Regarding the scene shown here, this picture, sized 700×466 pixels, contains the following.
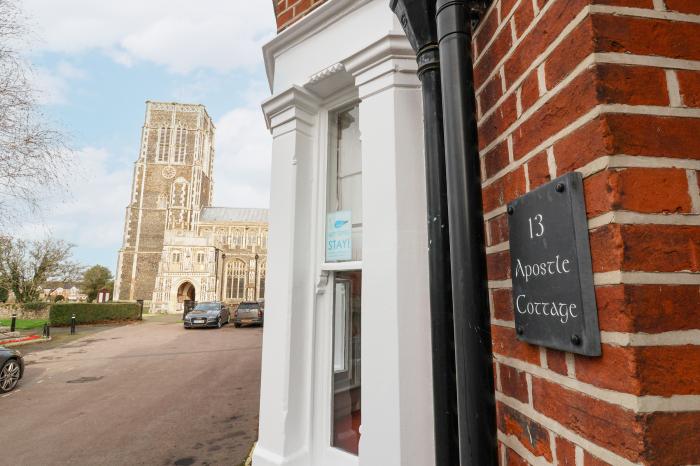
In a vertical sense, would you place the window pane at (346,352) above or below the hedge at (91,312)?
above

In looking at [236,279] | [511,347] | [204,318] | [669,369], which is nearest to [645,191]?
[669,369]

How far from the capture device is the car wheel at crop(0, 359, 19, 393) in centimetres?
765

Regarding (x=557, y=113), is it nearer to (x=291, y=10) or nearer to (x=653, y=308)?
(x=653, y=308)

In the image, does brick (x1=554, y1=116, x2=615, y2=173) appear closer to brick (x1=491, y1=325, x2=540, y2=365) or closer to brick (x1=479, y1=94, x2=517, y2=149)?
brick (x1=479, y1=94, x2=517, y2=149)

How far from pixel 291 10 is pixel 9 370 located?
957cm

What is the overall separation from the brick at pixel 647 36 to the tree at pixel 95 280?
5542 cm

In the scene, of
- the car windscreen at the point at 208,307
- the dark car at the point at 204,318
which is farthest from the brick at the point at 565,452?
the car windscreen at the point at 208,307

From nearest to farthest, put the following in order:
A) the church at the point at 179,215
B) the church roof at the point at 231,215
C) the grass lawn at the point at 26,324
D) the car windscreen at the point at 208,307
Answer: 1. the grass lawn at the point at 26,324
2. the car windscreen at the point at 208,307
3. the church at the point at 179,215
4. the church roof at the point at 231,215

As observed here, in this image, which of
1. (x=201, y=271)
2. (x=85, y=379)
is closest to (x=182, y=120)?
(x=201, y=271)

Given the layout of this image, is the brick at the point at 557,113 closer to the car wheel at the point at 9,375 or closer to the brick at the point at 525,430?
the brick at the point at 525,430

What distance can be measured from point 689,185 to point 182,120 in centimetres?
6657

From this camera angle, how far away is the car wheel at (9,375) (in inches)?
301

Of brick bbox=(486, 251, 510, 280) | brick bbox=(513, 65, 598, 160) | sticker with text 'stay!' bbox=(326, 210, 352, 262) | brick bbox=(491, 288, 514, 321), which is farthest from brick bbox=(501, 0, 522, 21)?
sticker with text 'stay!' bbox=(326, 210, 352, 262)

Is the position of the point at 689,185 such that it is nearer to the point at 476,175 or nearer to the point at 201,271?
the point at 476,175
